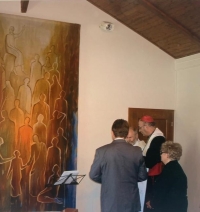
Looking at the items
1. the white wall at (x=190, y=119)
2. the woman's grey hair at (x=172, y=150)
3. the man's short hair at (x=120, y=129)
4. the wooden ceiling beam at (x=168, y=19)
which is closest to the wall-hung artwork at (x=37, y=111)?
the wooden ceiling beam at (x=168, y=19)

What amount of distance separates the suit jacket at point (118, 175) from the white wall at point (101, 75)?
1.14 metres

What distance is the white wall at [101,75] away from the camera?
4227mm

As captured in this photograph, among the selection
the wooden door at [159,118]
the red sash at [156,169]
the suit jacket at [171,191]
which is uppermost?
the wooden door at [159,118]

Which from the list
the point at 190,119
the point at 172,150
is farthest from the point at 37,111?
the point at 190,119

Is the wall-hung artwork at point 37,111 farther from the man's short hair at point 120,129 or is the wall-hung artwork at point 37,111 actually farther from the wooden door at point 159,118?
the man's short hair at point 120,129

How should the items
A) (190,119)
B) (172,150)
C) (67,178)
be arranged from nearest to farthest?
(172,150) → (67,178) → (190,119)

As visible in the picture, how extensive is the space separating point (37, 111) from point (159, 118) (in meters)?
1.80

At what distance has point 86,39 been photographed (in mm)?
4320

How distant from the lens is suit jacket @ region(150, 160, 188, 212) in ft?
10.1

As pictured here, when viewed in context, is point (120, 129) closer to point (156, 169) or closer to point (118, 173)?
point (118, 173)

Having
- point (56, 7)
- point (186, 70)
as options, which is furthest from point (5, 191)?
point (186, 70)

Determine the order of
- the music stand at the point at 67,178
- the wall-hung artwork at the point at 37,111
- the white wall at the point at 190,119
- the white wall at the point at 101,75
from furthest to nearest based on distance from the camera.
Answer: the white wall at the point at 190,119 → the white wall at the point at 101,75 → the wall-hung artwork at the point at 37,111 → the music stand at the point at 67,178

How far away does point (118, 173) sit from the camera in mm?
3061

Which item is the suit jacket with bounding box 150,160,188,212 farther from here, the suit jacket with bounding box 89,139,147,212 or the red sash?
the red sash
